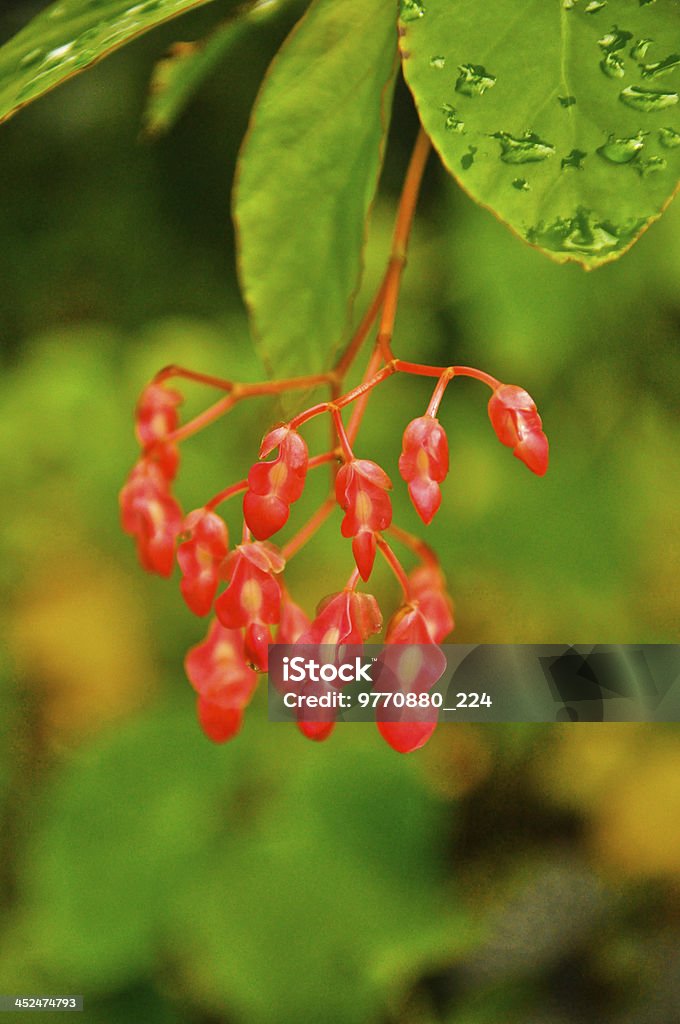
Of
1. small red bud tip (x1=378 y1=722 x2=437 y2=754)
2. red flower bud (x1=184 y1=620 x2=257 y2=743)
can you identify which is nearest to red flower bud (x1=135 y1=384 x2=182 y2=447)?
red flower bud (x1=184 y1=620 x2=257 y2=743)

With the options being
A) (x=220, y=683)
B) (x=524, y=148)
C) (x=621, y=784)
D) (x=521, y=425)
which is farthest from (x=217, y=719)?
(x=621, y=784)

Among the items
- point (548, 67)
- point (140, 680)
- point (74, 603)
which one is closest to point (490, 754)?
point (140, 680)

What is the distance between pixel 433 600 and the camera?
1.94ft

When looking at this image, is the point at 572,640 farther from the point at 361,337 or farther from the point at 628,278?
the point at 361,337

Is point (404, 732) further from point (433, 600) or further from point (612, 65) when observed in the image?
point (612, 65)

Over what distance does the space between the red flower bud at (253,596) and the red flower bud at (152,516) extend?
0.11 meters

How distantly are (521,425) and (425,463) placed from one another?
54 millimetres

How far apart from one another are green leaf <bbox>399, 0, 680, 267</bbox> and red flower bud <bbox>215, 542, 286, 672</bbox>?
0.19m

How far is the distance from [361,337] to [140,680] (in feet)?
2.12

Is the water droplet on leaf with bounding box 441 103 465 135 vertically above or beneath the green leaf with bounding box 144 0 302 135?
beneath

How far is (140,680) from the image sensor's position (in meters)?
1.07

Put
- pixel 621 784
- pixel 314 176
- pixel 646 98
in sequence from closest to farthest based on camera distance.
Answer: pixel 646 98
pixel 314 176
pixel 621 784

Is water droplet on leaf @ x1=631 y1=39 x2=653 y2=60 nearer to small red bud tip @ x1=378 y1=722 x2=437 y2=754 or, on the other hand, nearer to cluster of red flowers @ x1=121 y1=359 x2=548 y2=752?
cluster of red flowers @ x1=121 y1=359 x2=548 y2=752

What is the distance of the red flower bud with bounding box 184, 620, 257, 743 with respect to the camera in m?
0.53
